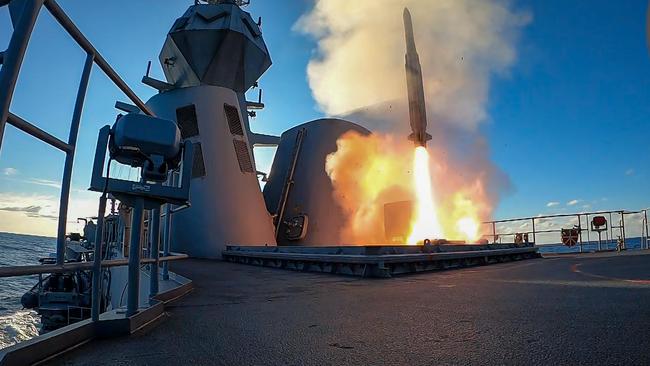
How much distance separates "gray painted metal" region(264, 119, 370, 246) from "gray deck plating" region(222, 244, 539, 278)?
6685 mm

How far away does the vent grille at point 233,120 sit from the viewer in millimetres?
19109

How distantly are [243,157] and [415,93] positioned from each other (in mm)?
10245

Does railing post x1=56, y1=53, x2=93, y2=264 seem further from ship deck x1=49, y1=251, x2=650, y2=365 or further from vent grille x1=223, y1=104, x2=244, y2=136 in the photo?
vent grille x1=223, y1=104, x2=244, y2=136

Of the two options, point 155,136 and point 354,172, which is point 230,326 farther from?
point 354,172

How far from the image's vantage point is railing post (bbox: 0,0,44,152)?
1978 mm

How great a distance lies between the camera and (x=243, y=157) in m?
19.2

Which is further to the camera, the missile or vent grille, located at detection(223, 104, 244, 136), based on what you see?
the missile

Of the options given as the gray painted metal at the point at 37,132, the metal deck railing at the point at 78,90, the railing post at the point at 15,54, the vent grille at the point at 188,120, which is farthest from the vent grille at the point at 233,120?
the railing post at the point at 15,54

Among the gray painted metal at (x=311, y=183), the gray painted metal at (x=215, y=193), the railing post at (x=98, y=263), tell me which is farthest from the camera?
the gray painted metal at (x=311, y=183)

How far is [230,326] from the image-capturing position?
11.9 ft

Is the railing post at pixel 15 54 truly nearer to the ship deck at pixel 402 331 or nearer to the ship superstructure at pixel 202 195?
the ship superstructure at pixel 202 195

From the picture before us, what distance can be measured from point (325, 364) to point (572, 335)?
1.69 m

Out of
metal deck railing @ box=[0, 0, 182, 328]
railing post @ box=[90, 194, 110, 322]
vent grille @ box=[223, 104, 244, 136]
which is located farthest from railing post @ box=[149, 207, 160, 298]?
vent grille @ box=[223, 104, 244, 136]

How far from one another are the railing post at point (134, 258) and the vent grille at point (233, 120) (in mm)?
16114
